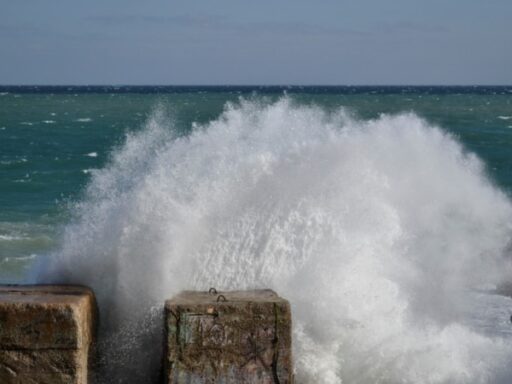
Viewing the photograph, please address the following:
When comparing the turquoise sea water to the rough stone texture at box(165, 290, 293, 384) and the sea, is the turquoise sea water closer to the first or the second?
the sea

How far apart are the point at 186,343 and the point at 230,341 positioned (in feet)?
0.75

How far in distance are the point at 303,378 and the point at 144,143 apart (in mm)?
3337

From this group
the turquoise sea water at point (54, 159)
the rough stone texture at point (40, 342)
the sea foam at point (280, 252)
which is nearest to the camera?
the rough stone texture at point (40, 342)

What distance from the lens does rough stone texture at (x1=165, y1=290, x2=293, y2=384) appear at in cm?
541

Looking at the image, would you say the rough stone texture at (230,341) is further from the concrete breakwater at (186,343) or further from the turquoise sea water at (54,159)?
the turquoise sea water at (54,159)

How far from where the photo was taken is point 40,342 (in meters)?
5.36

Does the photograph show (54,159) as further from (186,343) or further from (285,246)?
(186,343)

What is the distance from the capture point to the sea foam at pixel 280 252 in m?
6.24

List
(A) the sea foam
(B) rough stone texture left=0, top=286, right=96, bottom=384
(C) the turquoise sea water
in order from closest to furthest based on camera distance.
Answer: (B) rough stone texture left=0, top=286, right=96, bottom=384 → (A) the sea foam → (C) the turquoise sea water

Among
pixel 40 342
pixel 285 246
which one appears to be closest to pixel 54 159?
pixel 285 246

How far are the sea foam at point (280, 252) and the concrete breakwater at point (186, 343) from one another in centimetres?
56

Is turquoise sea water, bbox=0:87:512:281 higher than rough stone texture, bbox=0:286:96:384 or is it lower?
lower

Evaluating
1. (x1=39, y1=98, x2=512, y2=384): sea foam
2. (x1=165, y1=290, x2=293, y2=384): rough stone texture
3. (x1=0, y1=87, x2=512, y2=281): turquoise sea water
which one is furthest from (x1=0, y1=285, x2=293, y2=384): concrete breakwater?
(x1=0, y1=87, x2=512, y2=281): turquoise sea water

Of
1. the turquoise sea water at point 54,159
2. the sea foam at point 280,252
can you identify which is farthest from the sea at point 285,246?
the turquoise sea water at point 54,159
